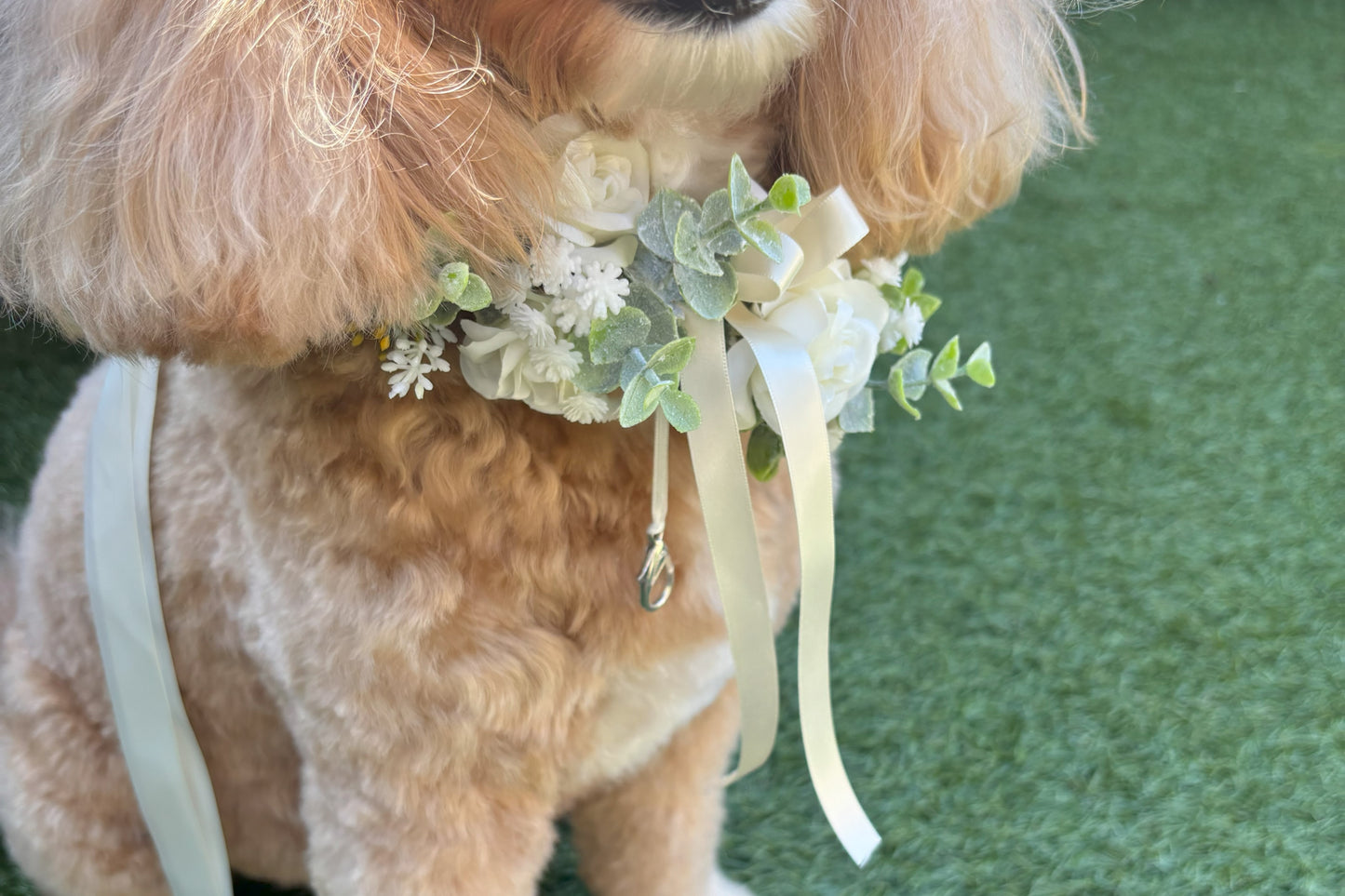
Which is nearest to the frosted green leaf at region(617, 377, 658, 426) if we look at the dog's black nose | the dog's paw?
the dog's black nose

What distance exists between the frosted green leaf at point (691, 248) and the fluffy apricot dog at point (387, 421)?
0.08 metres

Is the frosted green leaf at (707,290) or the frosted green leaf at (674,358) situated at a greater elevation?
the frosted green leaf at (707,290)

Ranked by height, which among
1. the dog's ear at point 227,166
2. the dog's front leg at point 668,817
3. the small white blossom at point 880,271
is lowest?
the dog's front leg at point 668,817

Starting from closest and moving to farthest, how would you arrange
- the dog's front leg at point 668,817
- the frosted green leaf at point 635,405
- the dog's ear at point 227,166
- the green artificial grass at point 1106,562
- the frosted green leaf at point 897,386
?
the dog's ear at point 227,166, the frosted green leaf at point 635,405, the frosted green leaf at point 897,386, the dog's front leg at point 668,817, the green artificial grass at point 1106,562

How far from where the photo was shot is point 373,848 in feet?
2.73

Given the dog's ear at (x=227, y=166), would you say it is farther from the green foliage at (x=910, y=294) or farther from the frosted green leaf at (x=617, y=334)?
the green foliage at (x=910, y=294)

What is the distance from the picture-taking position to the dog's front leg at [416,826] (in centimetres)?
82

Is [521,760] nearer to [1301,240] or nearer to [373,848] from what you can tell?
[373,848]

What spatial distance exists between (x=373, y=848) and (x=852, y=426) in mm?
493

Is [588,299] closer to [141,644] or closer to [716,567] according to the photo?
[716,567]

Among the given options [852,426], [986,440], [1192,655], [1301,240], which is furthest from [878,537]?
[1301,240]

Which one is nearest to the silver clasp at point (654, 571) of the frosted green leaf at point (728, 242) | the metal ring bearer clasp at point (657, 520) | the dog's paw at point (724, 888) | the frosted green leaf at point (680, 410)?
the metal ring bearer clasp at point (657, 520)

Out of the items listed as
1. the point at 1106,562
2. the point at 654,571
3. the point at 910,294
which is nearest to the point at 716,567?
the point at 654,571

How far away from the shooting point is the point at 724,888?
1142mm
